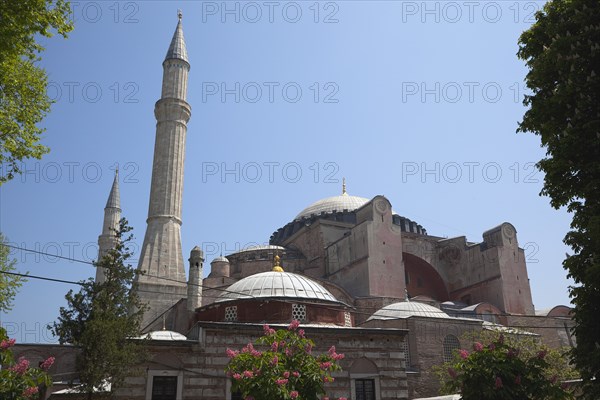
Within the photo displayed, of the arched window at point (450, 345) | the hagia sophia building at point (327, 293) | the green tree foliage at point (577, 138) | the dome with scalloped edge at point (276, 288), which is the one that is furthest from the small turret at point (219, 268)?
the green tree foliage at point (577, 138)

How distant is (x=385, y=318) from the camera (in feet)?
73.3

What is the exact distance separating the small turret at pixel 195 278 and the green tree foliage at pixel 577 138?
1667 centimetres

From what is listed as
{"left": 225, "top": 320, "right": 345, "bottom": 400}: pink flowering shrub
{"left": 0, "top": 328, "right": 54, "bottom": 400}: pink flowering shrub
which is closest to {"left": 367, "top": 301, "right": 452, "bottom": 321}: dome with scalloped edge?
{"left": 225, "top": 320, "right": 345, "bottom": 400}: pink flowering shrub

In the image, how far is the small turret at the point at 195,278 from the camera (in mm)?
23391

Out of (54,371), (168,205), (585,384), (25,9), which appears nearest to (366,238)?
(168,205)

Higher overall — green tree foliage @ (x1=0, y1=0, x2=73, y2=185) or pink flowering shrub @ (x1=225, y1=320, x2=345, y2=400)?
green tree foliage @ (x1=0, y1=0, x2=73, y2=185)

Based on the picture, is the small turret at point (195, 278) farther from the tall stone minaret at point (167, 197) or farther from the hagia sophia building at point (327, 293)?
the tall stone minaret at point (167, 197)

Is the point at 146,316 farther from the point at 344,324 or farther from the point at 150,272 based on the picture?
the point at 344,324

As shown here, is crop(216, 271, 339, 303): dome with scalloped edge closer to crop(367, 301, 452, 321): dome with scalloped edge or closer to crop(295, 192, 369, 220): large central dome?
crop(367, 301, 452, 321): dome with scalloped edge

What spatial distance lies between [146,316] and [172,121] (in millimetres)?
10219

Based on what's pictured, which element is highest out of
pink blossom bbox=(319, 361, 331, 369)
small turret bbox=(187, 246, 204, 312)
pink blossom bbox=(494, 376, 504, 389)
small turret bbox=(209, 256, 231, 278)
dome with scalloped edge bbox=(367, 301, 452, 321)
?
small turret bbox=(209, 256, 231, 278)

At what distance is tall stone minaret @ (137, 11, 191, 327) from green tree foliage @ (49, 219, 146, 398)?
1181 centimetres

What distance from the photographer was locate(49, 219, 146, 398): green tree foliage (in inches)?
478

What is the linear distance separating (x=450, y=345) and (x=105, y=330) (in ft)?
46.7
